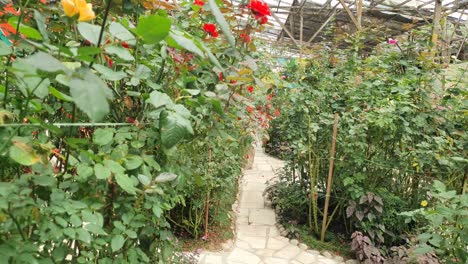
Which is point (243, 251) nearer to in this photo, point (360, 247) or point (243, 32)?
point (360, 247)

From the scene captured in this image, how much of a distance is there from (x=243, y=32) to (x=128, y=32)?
2.70ft

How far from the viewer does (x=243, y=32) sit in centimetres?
147

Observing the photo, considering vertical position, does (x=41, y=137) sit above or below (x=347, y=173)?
above

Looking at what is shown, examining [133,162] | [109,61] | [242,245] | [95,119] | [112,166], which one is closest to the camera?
[95,119]

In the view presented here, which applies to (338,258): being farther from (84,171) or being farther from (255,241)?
(84,171)

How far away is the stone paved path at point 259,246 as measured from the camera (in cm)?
316

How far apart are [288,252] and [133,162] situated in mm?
2759

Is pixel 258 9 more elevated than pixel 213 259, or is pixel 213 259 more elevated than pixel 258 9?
pixel 258 9

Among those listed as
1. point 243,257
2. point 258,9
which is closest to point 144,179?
point 258,9

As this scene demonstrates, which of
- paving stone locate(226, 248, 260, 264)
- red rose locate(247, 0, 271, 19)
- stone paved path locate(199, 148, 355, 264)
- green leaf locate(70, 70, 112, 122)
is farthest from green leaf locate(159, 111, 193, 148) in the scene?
paving stone locate(226, 248, 260, 264)

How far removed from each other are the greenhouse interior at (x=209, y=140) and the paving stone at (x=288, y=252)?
0.06m

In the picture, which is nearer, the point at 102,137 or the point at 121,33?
the point at 121,33

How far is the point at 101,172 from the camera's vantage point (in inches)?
30.4

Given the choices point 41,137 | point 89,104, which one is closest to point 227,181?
point 41,137
